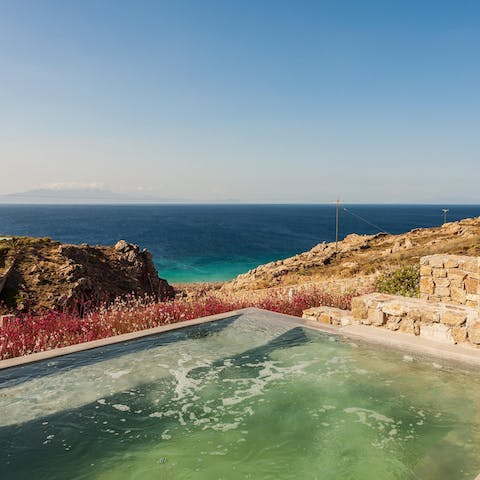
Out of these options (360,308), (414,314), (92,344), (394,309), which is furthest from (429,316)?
(92,344)

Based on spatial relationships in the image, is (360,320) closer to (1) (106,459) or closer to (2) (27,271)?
(1) (106,459)

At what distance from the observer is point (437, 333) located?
27.5 feet

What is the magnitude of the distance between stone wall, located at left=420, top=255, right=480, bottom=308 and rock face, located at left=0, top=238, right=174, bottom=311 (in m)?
8.95

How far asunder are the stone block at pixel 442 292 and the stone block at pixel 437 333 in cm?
242

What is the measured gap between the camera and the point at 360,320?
9648mm

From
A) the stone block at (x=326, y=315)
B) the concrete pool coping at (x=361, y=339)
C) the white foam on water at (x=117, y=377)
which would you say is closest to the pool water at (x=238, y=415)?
the white foam on water at (x=117, y=377)

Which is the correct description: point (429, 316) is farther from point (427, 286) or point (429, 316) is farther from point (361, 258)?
point (361, 258)

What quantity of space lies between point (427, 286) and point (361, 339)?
3382mm

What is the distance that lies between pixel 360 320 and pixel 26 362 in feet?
22.6

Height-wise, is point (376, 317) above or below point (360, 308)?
below

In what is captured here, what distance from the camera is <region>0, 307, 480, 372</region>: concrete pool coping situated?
23.4ft

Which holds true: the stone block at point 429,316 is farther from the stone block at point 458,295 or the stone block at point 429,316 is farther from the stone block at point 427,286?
the stone block at point 427,286

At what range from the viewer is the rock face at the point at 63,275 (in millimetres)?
12406

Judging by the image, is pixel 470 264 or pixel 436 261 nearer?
pixel 470 264
